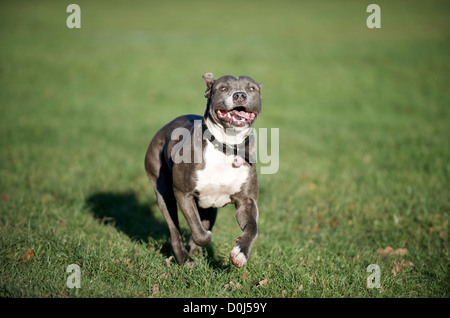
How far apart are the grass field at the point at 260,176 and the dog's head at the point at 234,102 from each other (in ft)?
4.91

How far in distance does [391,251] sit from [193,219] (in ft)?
9.48

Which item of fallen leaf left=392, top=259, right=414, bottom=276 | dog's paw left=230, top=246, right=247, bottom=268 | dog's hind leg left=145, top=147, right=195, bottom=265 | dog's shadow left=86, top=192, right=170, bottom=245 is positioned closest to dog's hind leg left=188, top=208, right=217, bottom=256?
dog's hind leg left=145, top=147, right=195, bottom=265

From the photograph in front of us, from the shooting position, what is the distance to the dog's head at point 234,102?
412 cm

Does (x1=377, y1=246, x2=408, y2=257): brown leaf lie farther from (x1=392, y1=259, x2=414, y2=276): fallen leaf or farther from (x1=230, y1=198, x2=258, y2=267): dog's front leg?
(x1=230, y1=198, x2=258, y2=267): dog's front leg

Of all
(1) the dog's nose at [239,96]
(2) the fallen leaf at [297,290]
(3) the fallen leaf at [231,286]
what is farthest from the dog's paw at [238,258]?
(1) the dog's nose at [239,96]

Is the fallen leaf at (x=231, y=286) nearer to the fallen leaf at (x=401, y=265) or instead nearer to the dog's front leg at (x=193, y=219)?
the dog's front leg at (x=193, y=219)

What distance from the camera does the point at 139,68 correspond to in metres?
19.3

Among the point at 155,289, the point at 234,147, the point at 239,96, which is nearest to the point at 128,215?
the point at 155,289

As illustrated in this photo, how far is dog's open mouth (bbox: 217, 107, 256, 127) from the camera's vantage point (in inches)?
162

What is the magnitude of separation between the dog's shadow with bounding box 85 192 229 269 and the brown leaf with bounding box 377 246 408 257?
220cm
